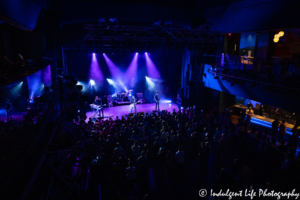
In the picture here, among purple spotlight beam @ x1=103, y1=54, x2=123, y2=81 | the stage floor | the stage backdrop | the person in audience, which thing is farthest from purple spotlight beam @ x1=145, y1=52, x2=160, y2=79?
the person in audience

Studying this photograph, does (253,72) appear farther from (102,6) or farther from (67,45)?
(67,45)

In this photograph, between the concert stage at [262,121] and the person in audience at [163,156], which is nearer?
the person in audience at [163,156]

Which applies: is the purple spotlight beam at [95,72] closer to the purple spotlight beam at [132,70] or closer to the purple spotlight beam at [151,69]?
the purple spotlight beam at [132,70]

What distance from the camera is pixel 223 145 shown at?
6.95m

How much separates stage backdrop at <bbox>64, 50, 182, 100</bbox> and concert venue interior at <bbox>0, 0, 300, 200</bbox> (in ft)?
→ 0.31

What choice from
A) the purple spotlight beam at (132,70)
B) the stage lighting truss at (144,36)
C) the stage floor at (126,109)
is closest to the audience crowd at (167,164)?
the stage lighting truss at (144,36)

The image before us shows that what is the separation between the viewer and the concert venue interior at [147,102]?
4.69 metres

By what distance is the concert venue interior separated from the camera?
4.69 meters

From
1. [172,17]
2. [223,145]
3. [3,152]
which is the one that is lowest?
[223,145]

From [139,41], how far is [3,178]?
8116mm

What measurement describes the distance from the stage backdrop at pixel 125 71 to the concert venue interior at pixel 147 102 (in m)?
0.09

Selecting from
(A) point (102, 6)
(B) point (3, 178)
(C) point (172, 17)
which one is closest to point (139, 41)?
(A) point (102, 6)

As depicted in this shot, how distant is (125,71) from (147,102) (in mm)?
3535

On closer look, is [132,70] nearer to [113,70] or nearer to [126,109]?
[113,70]
